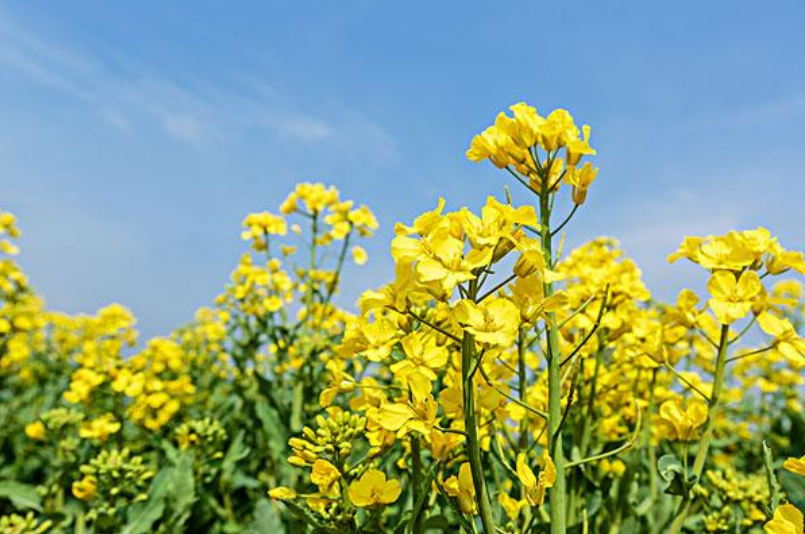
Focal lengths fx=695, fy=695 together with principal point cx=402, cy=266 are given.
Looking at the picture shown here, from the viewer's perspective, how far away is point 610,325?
2.43 m

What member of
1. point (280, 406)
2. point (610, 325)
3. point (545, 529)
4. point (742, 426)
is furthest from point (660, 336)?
point (742, 426)

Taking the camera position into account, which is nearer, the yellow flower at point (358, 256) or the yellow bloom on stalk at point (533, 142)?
the yellow bloom on stalk at point (533, 142)

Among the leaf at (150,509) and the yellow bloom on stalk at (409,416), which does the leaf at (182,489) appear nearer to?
the leaf at (150,509)

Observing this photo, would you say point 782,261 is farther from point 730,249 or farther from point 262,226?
point 262,226

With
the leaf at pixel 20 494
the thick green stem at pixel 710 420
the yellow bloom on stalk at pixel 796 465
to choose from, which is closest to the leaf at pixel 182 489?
the leaf at pixel 20 494

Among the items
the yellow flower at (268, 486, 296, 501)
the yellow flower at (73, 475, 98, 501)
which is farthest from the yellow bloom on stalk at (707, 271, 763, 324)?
the yellow flower at (73, 475, 98, 501)

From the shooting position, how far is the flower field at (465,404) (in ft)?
4.68

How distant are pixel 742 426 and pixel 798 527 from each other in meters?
4.86

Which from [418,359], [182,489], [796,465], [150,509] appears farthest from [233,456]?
[796,465]

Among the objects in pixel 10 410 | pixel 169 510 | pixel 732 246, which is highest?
pixel 10 410

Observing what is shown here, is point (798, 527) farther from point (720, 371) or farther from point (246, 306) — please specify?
point (246, 306)

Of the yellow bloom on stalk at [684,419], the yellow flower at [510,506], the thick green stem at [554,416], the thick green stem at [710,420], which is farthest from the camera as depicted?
the yellow flower at [510,506]

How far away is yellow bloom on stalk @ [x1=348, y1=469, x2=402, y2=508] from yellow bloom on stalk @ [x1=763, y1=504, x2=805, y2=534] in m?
0.75

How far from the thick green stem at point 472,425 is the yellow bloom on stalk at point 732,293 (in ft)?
2.22
